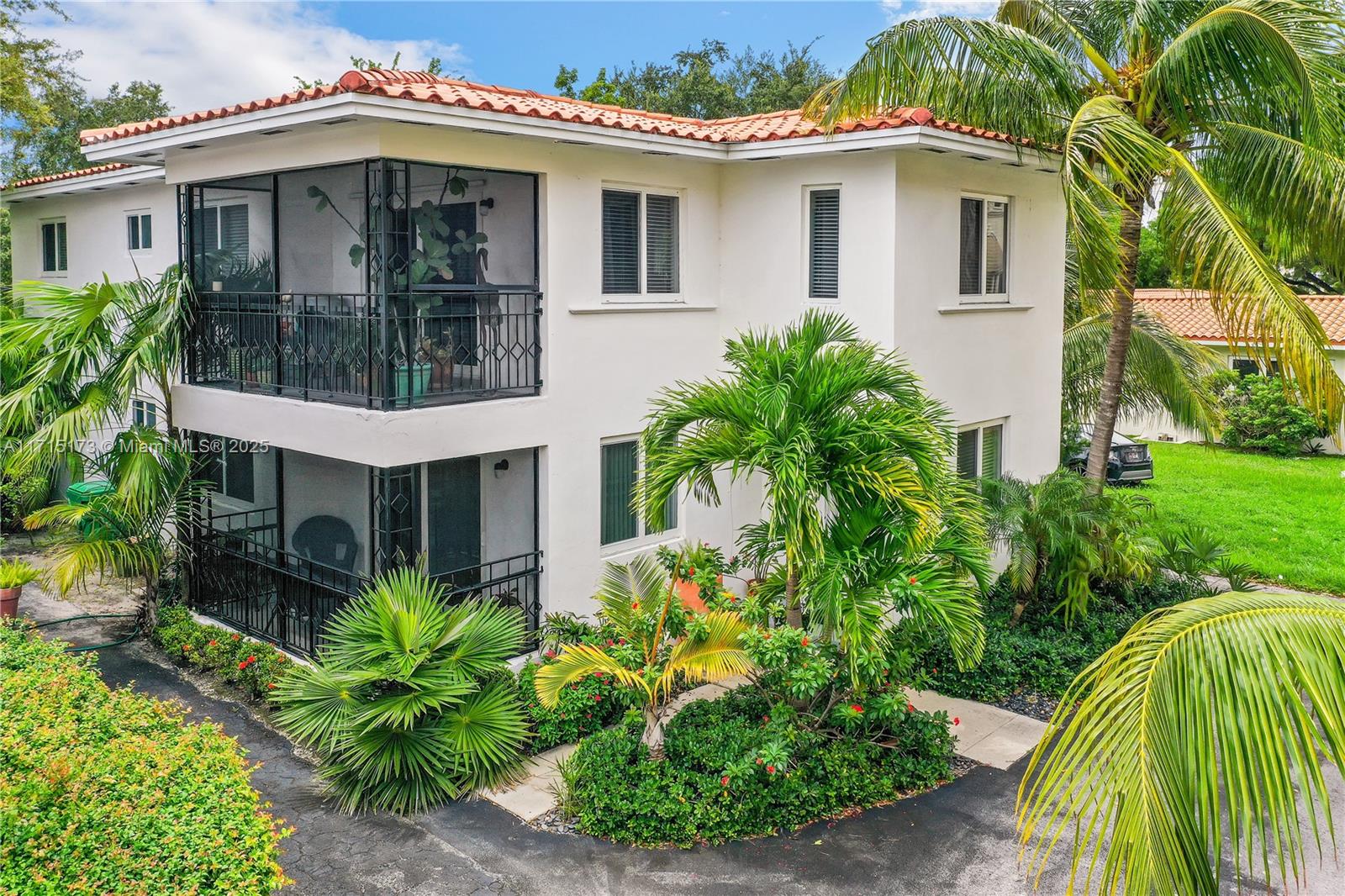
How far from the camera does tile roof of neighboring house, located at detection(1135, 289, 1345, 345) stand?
2797 cm

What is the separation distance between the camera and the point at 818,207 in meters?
12.5

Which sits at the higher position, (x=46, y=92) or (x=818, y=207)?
(x=46, y=92)

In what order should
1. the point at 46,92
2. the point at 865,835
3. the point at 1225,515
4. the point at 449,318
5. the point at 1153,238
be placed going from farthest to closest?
1. the point at 1153,238
2. the point at 46,92
3. the point at 1225,515
4. the point at 449,318
5. the point at 865,835

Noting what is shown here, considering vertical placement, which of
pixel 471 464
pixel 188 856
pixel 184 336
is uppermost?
pixel 184 336

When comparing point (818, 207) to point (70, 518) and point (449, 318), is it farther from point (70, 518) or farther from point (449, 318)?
point (70, 518)

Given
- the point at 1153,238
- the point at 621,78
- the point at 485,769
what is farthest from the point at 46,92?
the point at 1153,238

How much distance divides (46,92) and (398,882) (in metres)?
28.5

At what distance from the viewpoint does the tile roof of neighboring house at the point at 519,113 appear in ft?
30.8

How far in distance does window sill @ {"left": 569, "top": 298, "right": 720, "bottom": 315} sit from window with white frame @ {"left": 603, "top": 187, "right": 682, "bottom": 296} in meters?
0.15

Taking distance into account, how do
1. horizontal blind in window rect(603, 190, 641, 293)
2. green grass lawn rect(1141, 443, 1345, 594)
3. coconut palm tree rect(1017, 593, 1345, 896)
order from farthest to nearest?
1. green grass lawn rect(1141, 443, 1345, 594)
2. horizontal blind in window rect(603, 190, 641, 293)
3. coconut palm tree rect(1017, 593, 1345, 896)

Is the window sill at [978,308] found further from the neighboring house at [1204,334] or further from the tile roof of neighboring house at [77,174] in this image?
the neighboring house at [1204,334]

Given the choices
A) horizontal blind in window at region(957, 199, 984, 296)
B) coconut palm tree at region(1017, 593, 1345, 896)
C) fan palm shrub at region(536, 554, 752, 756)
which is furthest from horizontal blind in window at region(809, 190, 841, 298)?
coconut palm tree at region(1017, 593, 1345, 896)

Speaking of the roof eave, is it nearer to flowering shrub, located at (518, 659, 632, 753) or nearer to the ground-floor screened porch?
the ground-floor screened porch

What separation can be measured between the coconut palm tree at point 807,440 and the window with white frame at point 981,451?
16.1ft
